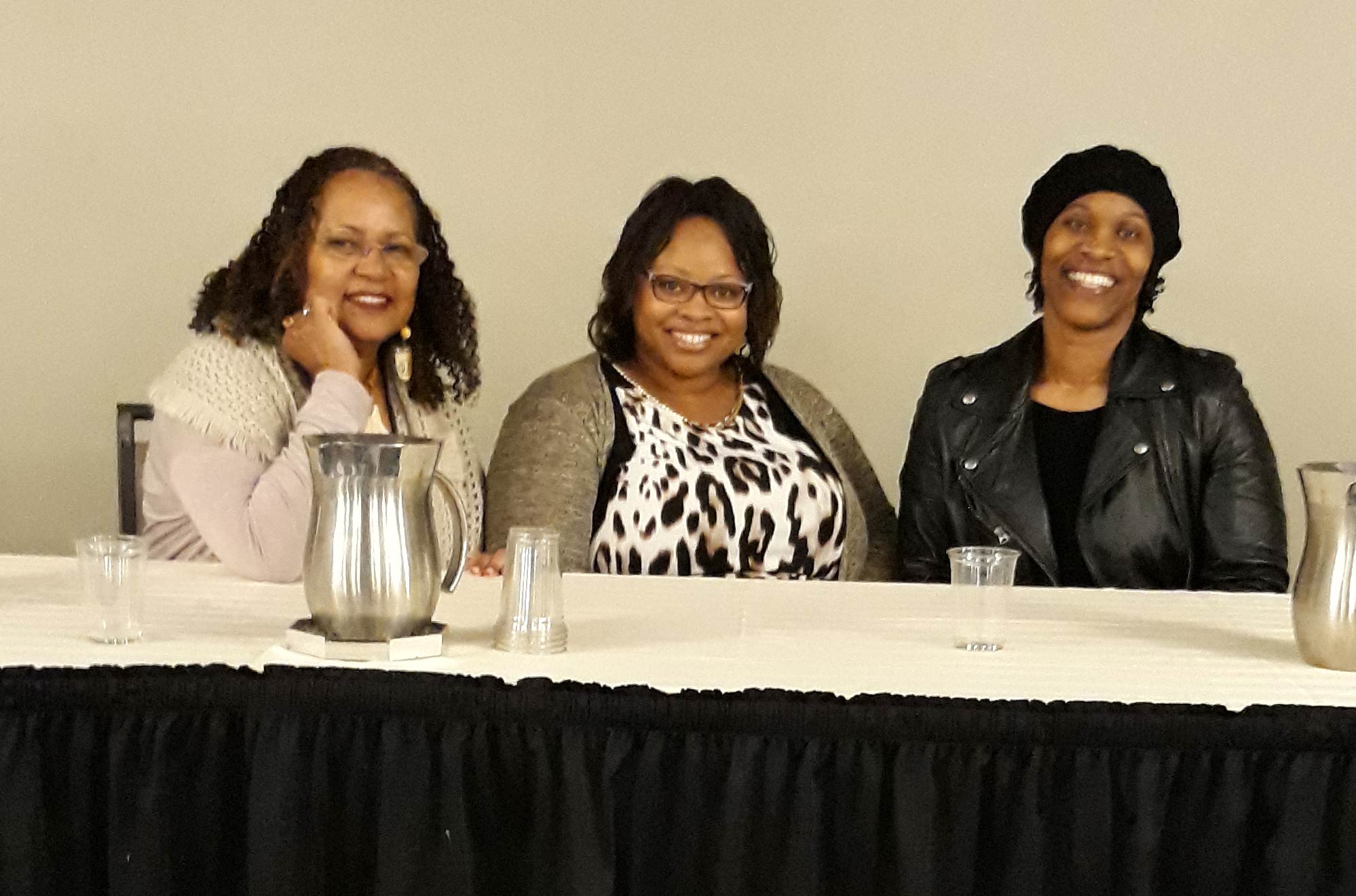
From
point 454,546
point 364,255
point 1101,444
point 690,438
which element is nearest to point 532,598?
point 454,546

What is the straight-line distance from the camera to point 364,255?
2.36 m

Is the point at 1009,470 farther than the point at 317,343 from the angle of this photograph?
Yes

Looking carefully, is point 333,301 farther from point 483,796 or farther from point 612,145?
point 483,796

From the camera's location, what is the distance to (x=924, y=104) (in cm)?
276

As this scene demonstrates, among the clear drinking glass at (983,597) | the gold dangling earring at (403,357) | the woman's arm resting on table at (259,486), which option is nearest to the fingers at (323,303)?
the gold dangling earring at (403,357)

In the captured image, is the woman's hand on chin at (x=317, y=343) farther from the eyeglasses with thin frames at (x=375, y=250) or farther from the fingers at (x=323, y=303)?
the eyeglasses with thin frames at (x=375, y=250)

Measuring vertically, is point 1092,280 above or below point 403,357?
above

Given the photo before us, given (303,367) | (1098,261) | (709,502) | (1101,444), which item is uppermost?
(1098,261)

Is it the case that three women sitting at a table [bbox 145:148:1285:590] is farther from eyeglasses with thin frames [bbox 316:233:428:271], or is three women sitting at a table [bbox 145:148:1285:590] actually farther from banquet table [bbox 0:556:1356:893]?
banquet table [bbox 0:556:1356:893]

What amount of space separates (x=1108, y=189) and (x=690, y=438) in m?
0.94

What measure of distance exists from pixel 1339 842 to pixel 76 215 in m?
2.54

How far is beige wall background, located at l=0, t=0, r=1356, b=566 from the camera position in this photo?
272cm

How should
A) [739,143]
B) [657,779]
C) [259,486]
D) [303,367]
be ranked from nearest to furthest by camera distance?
[657,779], [259,486], [303,367], [739,143]

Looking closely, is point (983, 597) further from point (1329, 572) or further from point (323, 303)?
point (323, 303)
